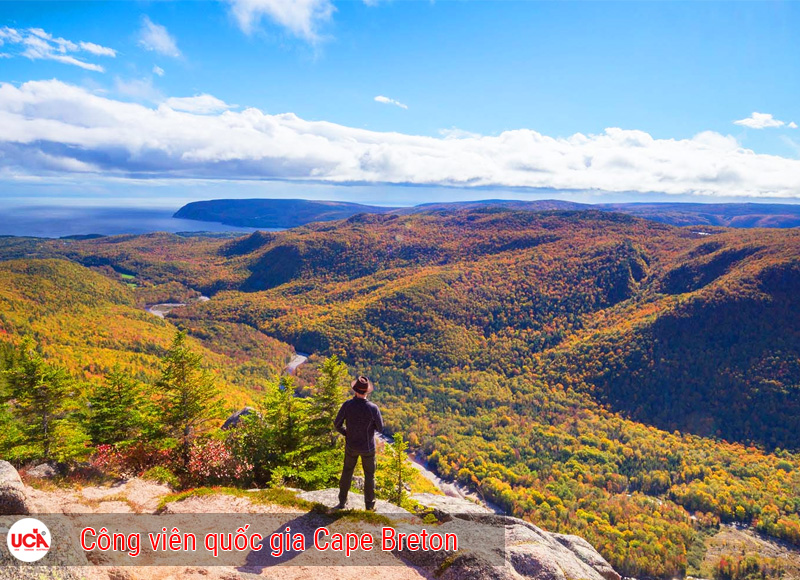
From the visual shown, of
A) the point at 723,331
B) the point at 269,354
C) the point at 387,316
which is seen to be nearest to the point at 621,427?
the point at 723,331

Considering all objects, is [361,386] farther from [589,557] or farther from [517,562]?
[589,557]

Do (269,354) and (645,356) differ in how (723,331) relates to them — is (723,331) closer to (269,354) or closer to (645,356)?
(645,356)

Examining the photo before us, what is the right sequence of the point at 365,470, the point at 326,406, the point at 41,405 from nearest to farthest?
the point at 365,470 → the point at 41,405 → the point at 326,406

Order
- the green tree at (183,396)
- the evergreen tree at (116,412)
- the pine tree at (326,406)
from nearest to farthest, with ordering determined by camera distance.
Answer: the pine tree at (326,406) < the green tree at (183,396) < the evergreen tree at (116,412)

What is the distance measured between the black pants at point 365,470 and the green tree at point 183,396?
9.61 m

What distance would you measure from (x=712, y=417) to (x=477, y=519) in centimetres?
15026

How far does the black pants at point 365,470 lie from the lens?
12523 millimetres

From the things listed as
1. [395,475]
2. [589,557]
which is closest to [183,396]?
[395,475]

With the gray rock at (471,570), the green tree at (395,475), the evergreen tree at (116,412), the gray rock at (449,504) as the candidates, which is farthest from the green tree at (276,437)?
the gray rock at (471,570)

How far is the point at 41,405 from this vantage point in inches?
699

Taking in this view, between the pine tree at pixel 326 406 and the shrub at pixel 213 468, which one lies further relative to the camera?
the pine tree at pixel 326 406

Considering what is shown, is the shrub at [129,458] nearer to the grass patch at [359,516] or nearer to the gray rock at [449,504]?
the grass patch at [359,516]

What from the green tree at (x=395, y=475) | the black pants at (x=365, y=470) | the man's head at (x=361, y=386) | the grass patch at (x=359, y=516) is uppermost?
the man's head at (x=361, y=386)

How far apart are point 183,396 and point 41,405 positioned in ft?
18.8
